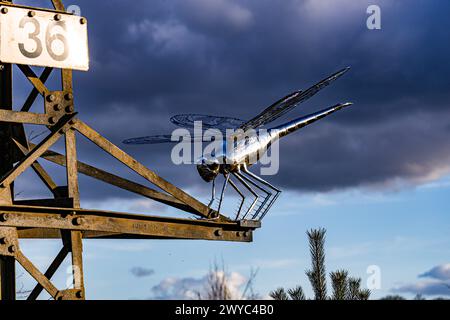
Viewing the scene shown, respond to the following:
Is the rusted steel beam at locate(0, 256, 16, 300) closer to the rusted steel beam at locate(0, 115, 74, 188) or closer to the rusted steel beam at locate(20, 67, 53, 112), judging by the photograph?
the rusted steel beam at locate(20, 67, 53, 112)

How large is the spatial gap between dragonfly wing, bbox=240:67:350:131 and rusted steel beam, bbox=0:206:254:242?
204 centimetres

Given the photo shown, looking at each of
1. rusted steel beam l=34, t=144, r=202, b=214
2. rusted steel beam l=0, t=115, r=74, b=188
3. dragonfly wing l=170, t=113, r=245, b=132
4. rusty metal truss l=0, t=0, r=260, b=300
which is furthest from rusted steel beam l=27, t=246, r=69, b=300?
dragonfly wing l=170, t=113, r=245, b=132

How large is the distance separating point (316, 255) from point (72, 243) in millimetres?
4495

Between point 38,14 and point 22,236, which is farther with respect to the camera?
point 22,236

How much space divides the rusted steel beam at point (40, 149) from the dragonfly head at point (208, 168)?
2561 mm

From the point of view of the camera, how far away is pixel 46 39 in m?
17.0

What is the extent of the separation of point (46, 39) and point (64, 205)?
3.02 metres

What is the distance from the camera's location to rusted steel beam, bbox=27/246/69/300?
56.3 feet

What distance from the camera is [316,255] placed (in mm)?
17578
